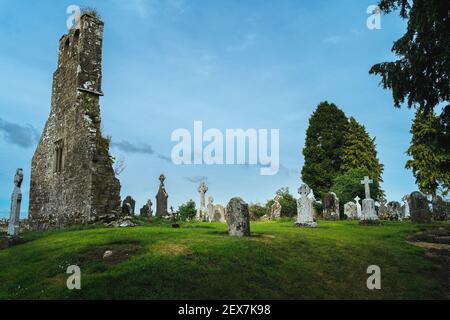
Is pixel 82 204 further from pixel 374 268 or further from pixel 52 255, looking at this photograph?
pixel 374 268

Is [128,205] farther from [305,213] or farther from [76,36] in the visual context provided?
[305,213]

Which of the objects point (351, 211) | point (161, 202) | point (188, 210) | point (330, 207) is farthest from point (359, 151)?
point (161, 202)

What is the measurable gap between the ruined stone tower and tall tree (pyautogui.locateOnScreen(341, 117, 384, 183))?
30512 millimetres

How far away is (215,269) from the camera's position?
8219mm

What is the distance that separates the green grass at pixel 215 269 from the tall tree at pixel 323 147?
29709 mm

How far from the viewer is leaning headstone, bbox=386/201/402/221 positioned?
94.3 ft

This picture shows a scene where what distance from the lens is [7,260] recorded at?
1096cm

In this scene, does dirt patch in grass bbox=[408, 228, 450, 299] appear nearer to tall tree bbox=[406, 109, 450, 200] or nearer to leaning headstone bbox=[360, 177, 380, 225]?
leaning headstone bbox=[360, 177, 380, 225]

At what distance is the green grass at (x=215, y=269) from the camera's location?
729 cm

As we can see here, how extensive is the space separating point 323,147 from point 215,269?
122 ft

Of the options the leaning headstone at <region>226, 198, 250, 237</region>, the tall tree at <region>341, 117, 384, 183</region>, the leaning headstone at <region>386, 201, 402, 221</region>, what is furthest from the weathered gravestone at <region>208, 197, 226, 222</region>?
the tall tree at <region>341, 117, 384, 183</region>

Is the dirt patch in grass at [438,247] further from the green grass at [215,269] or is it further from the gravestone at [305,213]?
the gravestone at [305,213]
